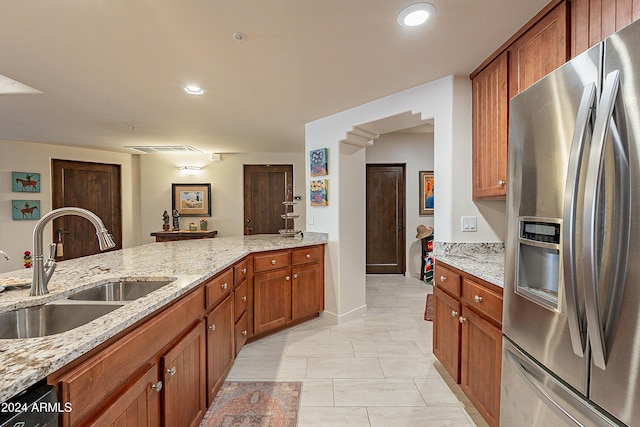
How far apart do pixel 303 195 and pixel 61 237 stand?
411 cm

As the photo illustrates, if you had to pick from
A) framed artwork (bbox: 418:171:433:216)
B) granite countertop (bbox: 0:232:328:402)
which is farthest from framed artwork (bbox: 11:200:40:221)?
framed artwork (bbox: 418:171:433:216)

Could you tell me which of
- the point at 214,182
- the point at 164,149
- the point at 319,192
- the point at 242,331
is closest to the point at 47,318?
the point at 242,331

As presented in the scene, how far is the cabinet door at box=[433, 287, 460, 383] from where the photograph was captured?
6.05 feet

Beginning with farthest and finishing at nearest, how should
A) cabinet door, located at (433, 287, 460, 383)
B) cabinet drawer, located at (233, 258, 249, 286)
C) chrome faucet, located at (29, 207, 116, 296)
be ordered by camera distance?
cabinet drawer, located at (233, 258, 249, 286), cabinet door, located at (433, 287, 460, 383), chrome faucet, located at (29, 207, 116, 296)

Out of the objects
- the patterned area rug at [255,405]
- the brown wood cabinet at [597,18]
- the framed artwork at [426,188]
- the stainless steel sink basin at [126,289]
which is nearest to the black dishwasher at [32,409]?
the stainless steel sink basin at [126,289]

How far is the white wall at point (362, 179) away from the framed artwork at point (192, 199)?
9.70 ft

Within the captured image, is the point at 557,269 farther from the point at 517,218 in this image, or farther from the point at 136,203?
the point at 136,203

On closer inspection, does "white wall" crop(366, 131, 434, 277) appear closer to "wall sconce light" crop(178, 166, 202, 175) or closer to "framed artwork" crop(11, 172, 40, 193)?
"wall sconce light" crop(178, 166, 202, 175)

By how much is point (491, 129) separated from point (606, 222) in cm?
139

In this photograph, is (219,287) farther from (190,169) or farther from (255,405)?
(190,169)

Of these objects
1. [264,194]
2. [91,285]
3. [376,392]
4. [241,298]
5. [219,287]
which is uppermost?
[264,194]

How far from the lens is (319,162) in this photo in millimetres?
3314

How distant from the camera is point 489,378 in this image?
4.91 ft

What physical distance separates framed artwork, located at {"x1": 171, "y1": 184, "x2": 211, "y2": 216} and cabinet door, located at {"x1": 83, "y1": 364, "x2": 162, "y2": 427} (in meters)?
4.76
